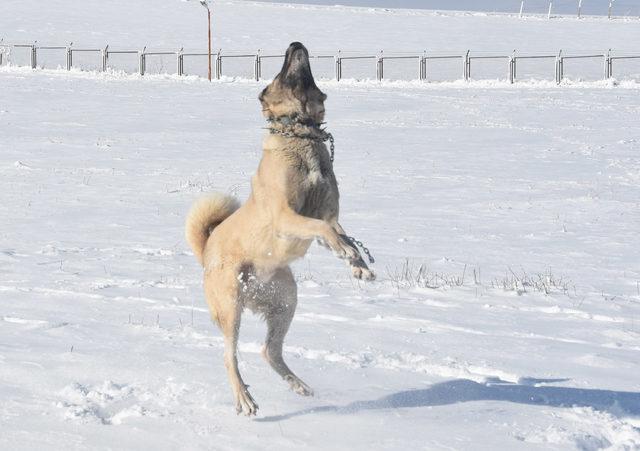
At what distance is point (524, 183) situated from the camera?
15344 mm

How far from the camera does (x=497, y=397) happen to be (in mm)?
4785

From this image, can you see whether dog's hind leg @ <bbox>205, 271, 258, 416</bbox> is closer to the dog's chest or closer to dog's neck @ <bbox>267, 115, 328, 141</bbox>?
the dog's chest

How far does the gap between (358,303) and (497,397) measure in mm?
2481

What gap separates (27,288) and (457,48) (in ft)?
182

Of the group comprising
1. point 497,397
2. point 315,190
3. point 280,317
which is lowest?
point 497,397

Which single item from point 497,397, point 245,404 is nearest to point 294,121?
point 245,404

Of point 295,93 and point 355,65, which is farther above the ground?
point 355,65

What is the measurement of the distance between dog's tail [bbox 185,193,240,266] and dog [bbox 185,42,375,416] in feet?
0.40

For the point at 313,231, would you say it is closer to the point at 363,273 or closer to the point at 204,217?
the point at 363,273

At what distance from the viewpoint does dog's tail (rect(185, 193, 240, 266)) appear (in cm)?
517

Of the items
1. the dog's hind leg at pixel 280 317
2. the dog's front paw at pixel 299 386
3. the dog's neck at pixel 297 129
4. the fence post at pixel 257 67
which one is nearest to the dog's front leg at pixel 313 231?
the dog's hind leg at pixel 280 317

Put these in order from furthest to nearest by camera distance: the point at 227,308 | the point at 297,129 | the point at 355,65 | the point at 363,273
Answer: the point at 355,65 → the point at 297,129 → the point at 227,308 → the point at 363,273

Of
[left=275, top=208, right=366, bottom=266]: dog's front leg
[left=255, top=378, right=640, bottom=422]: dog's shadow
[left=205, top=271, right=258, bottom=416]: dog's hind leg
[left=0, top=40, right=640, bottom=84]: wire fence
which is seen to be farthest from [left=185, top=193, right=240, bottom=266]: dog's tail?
[left=0, top=40, right=640, bottom=84]: wire fence

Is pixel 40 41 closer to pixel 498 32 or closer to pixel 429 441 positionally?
pixel 498 32
